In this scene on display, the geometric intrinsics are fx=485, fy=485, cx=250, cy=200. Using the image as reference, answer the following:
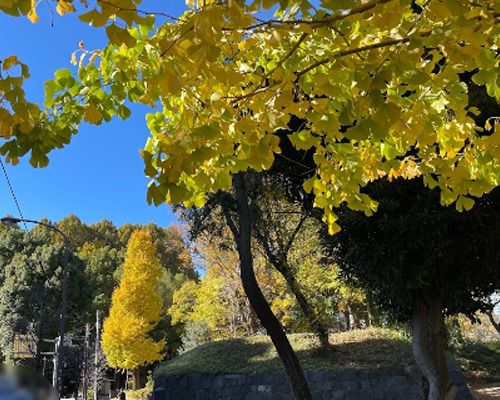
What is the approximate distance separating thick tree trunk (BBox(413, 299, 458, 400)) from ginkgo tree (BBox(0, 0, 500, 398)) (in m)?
4.29

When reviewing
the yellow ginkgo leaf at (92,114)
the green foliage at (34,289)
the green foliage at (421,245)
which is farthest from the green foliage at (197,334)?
the yellow ginkgo leaf at (92,114)

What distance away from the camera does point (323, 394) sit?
10789 millimetres

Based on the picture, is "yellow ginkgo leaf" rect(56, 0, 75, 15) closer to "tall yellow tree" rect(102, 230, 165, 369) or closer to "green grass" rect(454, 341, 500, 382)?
"green grass" rect(454, 341, 500, 382)

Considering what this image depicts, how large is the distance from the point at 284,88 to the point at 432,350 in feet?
18.3

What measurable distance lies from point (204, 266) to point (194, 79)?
17018 millimetres

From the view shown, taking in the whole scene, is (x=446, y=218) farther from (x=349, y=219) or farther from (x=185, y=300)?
(x=185, y=300)

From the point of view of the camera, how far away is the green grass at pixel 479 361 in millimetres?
14062

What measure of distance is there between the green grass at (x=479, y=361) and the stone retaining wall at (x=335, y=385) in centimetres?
438

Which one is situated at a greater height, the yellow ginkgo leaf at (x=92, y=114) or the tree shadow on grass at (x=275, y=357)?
the yellow ginkgo leaf at (x=92, y=114)

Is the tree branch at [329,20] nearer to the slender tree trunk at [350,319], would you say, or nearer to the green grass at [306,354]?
the green grass at [306,354]

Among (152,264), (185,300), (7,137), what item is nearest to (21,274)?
(152,264)

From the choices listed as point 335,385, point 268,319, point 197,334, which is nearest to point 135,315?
point 197,334

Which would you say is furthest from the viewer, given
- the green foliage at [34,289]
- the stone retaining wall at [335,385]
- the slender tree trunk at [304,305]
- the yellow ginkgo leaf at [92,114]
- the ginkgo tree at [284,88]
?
the green foliage at [34,289]

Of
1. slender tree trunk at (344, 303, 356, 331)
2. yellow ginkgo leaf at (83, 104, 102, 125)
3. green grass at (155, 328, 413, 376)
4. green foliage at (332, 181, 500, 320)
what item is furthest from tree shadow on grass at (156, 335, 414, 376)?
yellow ginkgo leaf at (83, 104, 102, 125)
